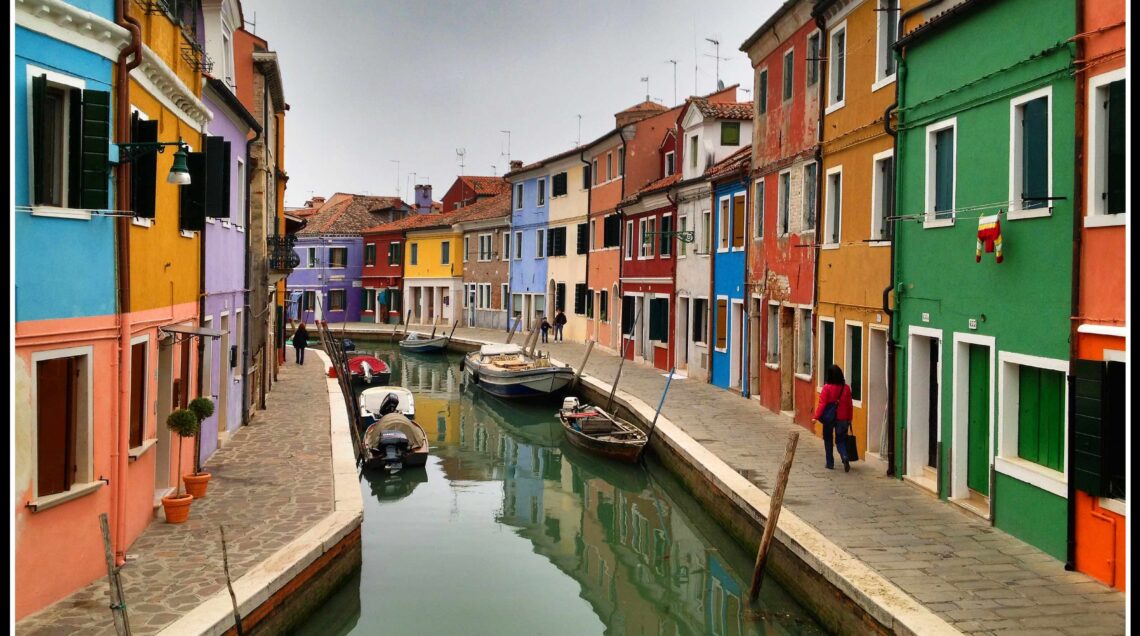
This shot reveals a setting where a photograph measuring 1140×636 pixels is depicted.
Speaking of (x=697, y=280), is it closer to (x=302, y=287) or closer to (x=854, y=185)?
(x=854, y=185)

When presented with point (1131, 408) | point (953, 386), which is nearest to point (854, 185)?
point (953, 386)

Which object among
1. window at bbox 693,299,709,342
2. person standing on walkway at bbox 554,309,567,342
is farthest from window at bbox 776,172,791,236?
person standing on walkway at bbox 554,309,567,342

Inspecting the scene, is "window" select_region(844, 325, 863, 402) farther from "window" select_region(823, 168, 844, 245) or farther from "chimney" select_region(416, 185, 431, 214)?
"chimney" select_region(416, 185, 431, 214)

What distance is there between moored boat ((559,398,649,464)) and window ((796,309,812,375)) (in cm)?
343

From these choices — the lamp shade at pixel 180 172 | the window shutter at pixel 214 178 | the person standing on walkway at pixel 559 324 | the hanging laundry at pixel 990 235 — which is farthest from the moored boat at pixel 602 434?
the person standing on walkway at pixel 559 324

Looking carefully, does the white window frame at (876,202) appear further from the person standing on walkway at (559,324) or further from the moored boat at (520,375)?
the person standing on walkway at (559,324)

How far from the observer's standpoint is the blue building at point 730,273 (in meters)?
23.6

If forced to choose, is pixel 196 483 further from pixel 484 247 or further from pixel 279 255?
pixel 484 247

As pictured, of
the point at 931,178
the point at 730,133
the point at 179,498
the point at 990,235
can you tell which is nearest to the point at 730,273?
the point at 730,133

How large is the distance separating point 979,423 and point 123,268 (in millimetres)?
10169

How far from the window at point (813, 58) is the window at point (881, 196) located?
12.4 feet

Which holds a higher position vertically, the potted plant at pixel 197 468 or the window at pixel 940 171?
the window at pixel 940 171

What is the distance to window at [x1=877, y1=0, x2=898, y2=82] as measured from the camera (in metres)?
15.1

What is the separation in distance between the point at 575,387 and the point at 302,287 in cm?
3772
